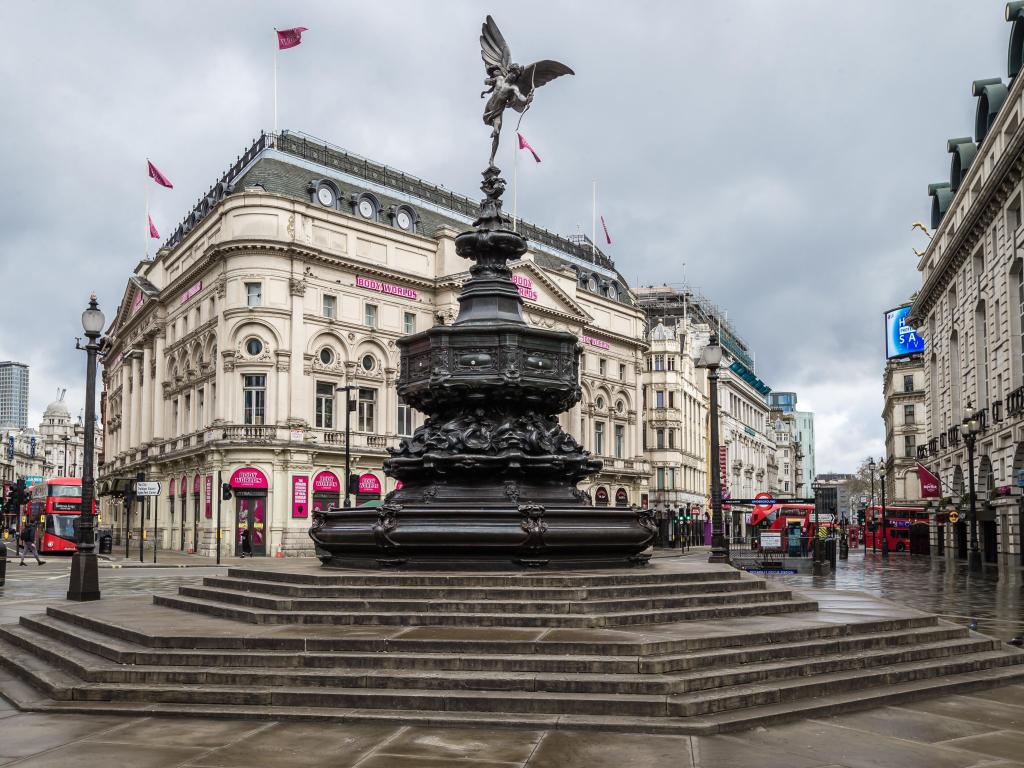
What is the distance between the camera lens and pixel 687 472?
3617 inches

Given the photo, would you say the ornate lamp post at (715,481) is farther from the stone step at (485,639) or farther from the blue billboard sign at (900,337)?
the blue billboard sign at (900,337)

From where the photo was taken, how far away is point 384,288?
57.2 metres

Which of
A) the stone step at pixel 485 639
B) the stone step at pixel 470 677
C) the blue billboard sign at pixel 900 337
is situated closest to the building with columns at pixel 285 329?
the blue billboard sign at pixel 900 337

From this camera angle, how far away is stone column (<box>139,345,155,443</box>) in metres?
64.8

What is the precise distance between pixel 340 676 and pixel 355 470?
151 ft

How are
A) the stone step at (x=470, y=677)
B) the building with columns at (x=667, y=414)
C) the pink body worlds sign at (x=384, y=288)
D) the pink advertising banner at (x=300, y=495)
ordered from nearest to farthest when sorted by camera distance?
the stone step at (x=470, y=677)
the pink advertising banner at (x=300, y=495)
the pink body worlds sign at (x=384, y=288)
the building with columns at (x=667, y=414)

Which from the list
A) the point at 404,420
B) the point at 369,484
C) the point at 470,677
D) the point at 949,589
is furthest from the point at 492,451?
the point at 404,420

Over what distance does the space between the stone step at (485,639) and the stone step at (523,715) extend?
3.25 feet

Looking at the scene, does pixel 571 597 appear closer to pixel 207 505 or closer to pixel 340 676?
pixel 340 676

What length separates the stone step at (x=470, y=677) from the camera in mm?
8875

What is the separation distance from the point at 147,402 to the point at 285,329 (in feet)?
61.0

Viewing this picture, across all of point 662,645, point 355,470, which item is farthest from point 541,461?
point 355,470

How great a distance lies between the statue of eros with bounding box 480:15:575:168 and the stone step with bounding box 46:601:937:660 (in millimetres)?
9233

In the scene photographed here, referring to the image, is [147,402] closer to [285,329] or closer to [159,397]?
[159,397]
